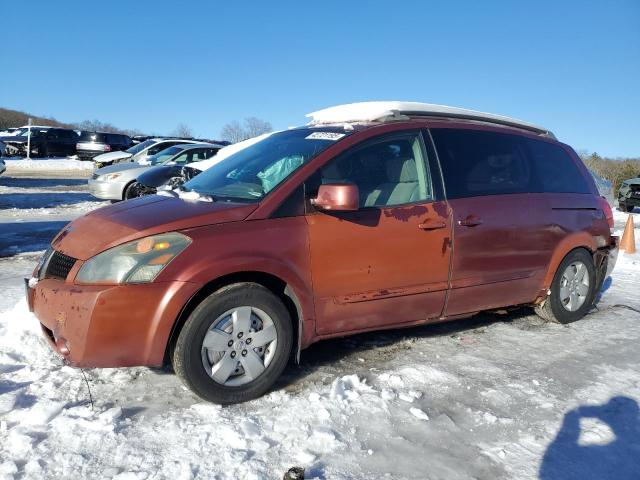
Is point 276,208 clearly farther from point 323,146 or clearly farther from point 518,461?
point 518,461

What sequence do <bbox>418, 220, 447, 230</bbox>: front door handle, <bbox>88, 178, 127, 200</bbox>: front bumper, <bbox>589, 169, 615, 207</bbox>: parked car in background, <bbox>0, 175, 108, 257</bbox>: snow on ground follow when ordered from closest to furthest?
<bbox>418, 220, 447, 230</bbox>: front door handle
<bbox>589, 169, 615, 207</bbox>: parked car in background
<bbox>0, 175, 108, 257</bbox>: snow on ground
<bbox>88, 178, 127, 200</bbox>: front bumper

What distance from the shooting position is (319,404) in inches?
124

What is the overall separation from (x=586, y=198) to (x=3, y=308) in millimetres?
5229

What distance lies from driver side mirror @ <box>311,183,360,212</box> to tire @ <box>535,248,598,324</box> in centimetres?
241

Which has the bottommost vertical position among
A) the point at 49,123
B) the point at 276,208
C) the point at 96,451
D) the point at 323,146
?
the point at 96,451

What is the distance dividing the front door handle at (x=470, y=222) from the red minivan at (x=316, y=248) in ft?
0.04

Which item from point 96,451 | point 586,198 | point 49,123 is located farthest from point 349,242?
point 49,123

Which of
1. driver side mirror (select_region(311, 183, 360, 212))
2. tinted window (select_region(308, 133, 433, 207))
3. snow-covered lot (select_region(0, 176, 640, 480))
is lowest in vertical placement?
snow-covered lot (select_region(0, 176, 640, 480))

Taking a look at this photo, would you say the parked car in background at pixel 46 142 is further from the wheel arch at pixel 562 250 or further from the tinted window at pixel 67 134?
the wheel arch at pixel 562 250

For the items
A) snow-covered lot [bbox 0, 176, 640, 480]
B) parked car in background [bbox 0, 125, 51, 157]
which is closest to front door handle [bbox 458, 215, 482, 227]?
snow-covered lot [bbox 0, 176, 640, 480]

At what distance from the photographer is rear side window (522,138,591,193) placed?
4.72 metres

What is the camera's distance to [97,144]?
3084 cm

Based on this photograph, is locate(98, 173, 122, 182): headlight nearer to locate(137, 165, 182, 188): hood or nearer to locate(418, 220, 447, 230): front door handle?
locate(137, 165, 182, 188): hood

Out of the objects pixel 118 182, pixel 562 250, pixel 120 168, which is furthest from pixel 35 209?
pixel 562 250
